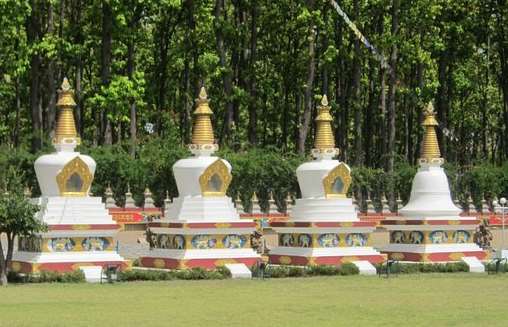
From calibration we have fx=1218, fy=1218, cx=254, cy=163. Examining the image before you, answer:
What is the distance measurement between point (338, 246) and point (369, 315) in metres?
16.8

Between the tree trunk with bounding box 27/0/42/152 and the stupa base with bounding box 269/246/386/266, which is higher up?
the tree trunk with bounding box 27/0/42/152

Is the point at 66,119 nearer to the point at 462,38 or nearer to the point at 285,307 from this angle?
the point at 285,307

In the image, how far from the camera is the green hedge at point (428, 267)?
4103 cm

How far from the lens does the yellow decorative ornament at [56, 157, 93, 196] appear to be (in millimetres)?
38125

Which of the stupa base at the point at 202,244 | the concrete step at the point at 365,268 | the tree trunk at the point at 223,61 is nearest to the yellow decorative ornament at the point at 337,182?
the concrete step at the point at 365,268

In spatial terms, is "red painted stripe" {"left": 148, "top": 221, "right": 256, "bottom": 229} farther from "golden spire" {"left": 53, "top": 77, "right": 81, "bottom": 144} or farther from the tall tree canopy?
the tall tree canopy

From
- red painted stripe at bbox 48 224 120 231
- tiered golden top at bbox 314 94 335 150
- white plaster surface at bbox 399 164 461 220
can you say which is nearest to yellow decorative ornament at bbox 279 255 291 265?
tiered golden top at bbox 314 94 335 150

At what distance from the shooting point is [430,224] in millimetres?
44688

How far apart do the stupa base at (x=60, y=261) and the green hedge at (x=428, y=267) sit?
30.0 feet

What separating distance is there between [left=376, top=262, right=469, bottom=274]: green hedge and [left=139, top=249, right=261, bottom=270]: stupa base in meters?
4.51

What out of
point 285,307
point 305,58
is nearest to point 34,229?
point 285,307

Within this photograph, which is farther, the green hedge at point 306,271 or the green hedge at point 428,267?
the green hedge at point 428,267

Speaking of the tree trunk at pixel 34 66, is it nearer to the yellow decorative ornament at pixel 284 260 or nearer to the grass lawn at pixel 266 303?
the yellow decorative ornament at pixel 284 260

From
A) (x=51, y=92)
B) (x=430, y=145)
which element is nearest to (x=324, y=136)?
(x=430, y=145)
